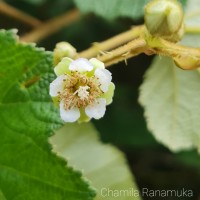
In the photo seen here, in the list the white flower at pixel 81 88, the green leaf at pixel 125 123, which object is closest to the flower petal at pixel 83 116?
the white flower at pixel 81 88

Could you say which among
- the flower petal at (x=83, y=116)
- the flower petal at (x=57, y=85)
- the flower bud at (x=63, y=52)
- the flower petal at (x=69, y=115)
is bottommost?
the flower petal at (x=69, y=115)

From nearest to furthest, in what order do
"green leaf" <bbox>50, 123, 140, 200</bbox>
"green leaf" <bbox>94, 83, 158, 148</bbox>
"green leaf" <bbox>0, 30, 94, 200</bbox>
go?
"green leaf" <bbox>0, 30, 94, 200</bbox> < "green leaf" <bbox>50, 123, 140, 200</bbox> < "green leaf" <bbox>94, 83, 158, 148</bbox>

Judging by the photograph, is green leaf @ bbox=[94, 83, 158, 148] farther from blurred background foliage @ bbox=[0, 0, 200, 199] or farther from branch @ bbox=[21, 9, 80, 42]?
branch @ bbox=[21, 9, 80, 42]

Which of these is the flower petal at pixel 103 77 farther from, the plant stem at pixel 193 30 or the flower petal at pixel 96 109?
the plant stem at pixel 193 30

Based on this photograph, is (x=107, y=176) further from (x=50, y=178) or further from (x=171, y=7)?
(x=171, y=7)

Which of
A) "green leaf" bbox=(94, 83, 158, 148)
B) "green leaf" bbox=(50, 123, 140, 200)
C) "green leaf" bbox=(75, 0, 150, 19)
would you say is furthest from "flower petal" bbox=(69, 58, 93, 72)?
"green leaf" bbox=(94, 83, 158, 148)

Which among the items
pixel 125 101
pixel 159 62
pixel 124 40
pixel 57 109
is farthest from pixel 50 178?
pixel 125 101

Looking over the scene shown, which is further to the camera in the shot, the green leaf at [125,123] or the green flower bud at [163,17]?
the green leaf at [125,123]
